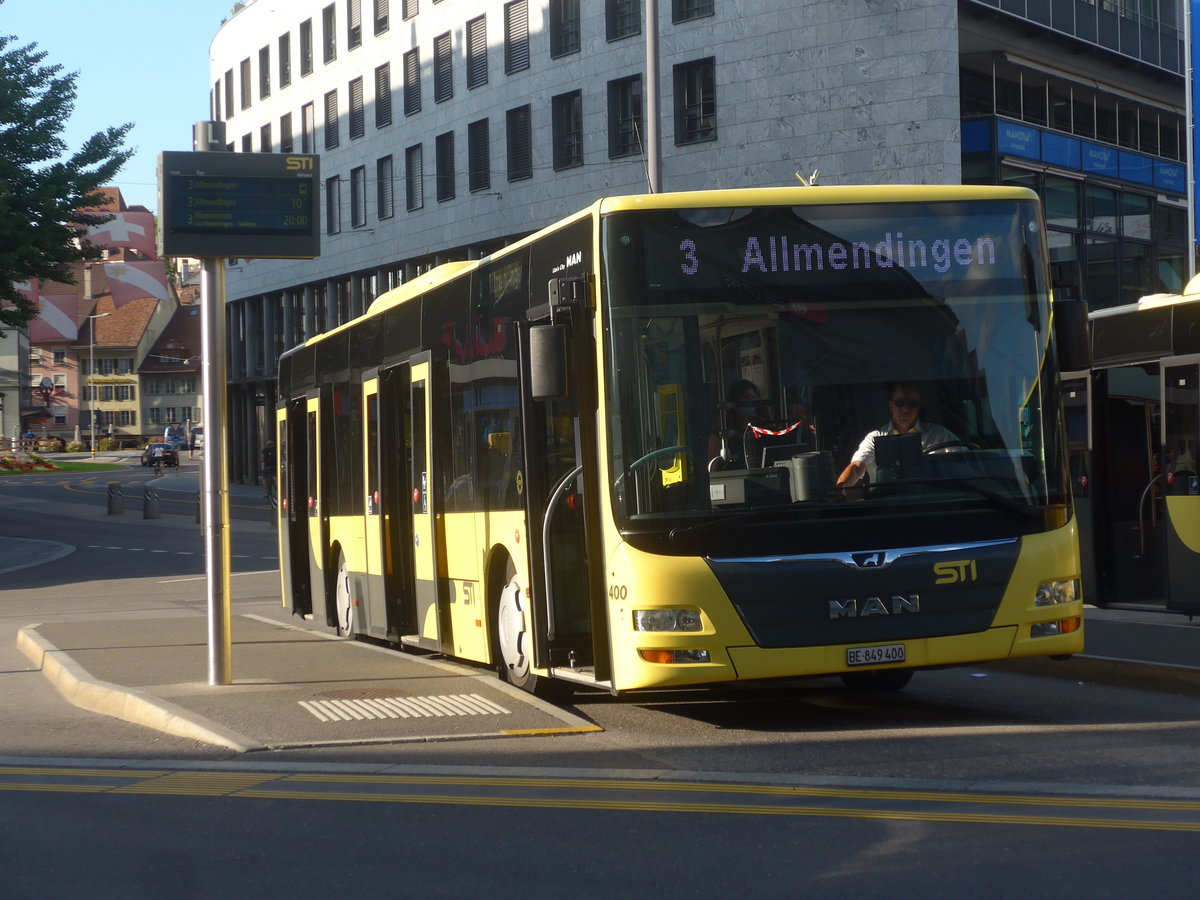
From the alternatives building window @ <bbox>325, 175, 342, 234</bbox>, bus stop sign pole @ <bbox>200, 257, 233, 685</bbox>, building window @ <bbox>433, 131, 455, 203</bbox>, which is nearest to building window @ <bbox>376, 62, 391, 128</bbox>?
building window @ <bbox>325, 175, 342, 234</bbox>

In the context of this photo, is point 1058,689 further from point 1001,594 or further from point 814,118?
point 814,118

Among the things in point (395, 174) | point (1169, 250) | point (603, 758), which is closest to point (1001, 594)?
point (603, 758)

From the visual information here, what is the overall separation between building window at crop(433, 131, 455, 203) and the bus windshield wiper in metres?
35.9

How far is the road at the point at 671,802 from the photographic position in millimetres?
5844

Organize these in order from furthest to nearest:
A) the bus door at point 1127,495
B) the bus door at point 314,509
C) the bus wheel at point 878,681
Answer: the bus door at point 314,509
the bus door at point 1127,495
the bus wheel at point 878,681

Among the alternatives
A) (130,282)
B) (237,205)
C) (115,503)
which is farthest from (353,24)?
(237,205)

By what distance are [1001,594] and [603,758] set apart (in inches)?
91.9

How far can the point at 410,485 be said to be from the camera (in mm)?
12945

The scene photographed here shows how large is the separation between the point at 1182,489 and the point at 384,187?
36760mm

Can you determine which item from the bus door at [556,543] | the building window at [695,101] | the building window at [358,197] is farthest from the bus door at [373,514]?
the building window at [358,197]

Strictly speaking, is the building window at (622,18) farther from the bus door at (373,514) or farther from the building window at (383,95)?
the bus door at (373,514)

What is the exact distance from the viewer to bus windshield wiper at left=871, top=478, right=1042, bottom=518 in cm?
885

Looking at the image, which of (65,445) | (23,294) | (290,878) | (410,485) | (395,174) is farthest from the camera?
(65,445)

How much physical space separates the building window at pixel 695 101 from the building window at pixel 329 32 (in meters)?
21.1
